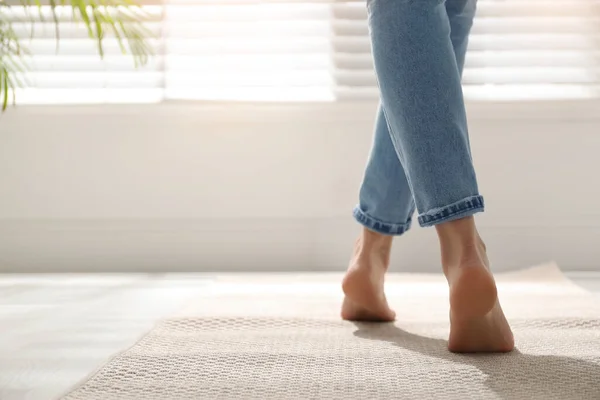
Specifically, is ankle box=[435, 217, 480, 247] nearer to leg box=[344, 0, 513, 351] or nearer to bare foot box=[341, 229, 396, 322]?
leg box=[344, 0, 513, 351]

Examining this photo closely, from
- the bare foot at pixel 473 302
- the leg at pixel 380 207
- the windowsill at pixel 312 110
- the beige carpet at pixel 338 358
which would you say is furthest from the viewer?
the windowsill at pixel 312 110

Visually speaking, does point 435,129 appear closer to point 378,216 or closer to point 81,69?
point 378,216

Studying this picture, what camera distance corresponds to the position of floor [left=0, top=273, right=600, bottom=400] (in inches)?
39.0

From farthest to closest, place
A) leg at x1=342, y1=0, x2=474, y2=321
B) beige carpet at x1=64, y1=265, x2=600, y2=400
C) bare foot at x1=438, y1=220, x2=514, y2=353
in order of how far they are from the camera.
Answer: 1. leg at x1=342, y1=0, x2=474, y2=321
2. bare foot at x1=438, y1=220, x2=514, y2=353
3. beige carpet at x1=64, y1=265, x2=600, y2=400

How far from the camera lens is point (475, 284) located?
944 mm

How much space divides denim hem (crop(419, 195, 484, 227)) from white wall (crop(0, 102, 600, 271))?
55.5 inches

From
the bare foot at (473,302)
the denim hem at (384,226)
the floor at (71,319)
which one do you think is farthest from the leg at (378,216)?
the floor at (71,319)

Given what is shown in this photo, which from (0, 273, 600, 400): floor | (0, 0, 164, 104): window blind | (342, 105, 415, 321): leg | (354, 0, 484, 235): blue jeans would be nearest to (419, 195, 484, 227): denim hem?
(354, 0, 484, 235): blue jeans

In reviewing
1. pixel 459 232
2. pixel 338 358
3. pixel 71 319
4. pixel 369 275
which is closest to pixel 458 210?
pixel 459 232

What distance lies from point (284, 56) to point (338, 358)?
153cm

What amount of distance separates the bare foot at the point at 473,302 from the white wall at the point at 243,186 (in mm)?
1316

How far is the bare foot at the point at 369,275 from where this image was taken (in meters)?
1.26

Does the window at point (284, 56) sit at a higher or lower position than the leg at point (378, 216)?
higher

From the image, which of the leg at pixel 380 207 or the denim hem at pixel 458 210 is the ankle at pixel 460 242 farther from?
the leg at pixel 380 207
